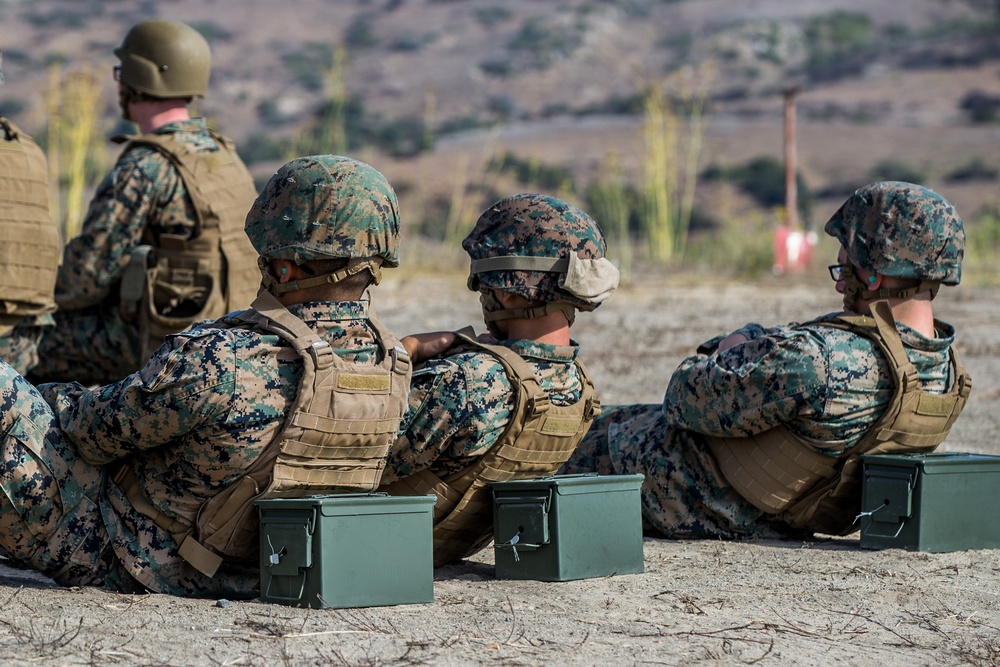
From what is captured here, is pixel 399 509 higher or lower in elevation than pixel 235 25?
lower

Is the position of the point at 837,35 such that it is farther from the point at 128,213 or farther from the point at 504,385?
the point at 504,385

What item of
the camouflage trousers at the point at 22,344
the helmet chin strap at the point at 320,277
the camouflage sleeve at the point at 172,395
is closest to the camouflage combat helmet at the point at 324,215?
the helmet chin strap at the point at 320,277

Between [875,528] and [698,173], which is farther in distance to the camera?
[698,173]

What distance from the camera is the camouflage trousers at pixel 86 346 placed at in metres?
7.29

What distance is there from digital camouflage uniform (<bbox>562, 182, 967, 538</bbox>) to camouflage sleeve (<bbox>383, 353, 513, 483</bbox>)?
1100mm

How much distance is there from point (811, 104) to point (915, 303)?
195ft

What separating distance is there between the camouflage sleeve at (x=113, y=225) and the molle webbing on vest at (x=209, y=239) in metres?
0.10

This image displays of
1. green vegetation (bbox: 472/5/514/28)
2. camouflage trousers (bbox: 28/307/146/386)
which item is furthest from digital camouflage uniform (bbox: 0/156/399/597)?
green vegetation (bbox: 472/5/514/28)

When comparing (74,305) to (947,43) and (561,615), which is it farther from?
(947,43)

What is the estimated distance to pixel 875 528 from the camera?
5316 millimetres

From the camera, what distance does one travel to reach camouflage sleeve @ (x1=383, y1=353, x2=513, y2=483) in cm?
452

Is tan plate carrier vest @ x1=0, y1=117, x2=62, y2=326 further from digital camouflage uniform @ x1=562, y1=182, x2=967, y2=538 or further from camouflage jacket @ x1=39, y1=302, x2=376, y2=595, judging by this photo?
digital camouflage uniform @ x1=562, y1=182, x2=967, y2=538

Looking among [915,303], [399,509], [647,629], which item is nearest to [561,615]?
[647,629]

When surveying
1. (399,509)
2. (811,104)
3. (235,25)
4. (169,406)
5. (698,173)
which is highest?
(235,25)
